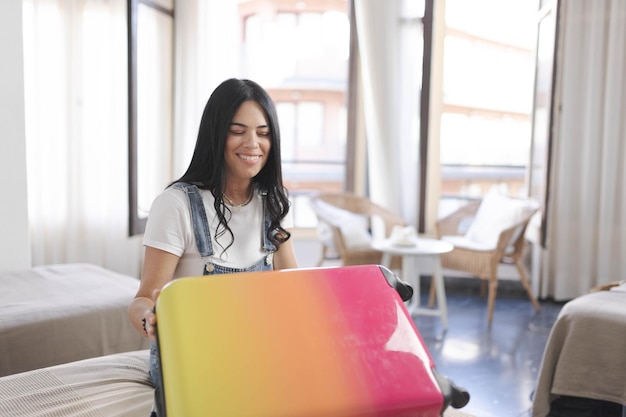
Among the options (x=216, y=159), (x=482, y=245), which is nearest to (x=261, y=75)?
(x=482, y=245)

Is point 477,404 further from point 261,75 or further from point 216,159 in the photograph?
point 261,75

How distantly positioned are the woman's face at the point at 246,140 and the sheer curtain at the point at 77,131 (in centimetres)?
279

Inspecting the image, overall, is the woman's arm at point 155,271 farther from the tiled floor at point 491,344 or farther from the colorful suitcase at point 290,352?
the tiled floor at point 491,344

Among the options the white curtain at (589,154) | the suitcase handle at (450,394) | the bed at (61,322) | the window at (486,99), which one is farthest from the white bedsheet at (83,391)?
the window at (486,99)

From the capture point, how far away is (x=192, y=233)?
58.6 inches

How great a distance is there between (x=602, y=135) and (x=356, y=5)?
217 cm

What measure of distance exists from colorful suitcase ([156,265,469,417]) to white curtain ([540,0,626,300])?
3.96m

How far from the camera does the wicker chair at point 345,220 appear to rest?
4.36m

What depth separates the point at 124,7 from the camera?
14.1 feet

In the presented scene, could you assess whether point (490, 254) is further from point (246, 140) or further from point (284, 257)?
point (246, 140)

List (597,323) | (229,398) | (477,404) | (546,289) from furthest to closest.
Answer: (546,289) → (477,404) → (597,323) → (229,398)

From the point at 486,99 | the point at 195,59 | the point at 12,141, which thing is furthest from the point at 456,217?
the point at 12,141

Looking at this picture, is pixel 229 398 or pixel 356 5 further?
pixel 356 5

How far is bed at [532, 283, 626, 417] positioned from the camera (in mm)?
2506
